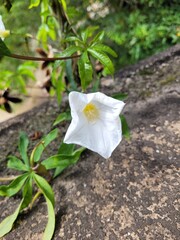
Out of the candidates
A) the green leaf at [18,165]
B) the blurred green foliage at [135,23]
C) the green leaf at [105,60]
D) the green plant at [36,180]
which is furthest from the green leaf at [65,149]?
the blurred green foliage at [135,23]

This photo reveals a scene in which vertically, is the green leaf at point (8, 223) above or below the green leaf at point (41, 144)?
below

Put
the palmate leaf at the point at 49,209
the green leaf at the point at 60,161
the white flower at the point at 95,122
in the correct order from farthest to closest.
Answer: the green leaf at the point at 60,161 → the palmate leaf at the point at 49,209 → the white flower at the point at 95,122

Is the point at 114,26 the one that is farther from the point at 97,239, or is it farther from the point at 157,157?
the point at 97,239

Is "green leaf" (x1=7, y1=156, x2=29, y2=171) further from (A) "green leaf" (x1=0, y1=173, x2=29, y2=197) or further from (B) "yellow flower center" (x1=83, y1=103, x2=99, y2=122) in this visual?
(B) "yellow flower center" (x1=83, y1=103, x2=99, y2=122)

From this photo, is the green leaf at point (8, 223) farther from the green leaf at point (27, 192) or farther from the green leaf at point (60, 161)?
the green leaf at point (60, 161)

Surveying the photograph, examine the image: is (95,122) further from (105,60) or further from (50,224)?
(50,224)

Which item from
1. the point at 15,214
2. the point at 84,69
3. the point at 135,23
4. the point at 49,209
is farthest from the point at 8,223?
the point at 135,23

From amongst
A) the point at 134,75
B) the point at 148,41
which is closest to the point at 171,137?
the point at 134,75
